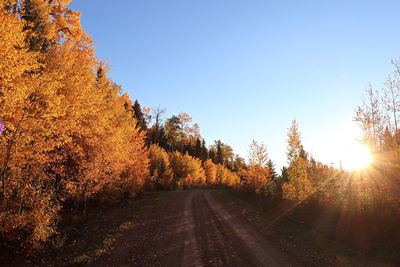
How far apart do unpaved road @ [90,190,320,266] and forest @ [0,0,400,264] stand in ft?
12.2

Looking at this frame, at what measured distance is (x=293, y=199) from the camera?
16.6 m

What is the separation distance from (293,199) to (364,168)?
5.68m

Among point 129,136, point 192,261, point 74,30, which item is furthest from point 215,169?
point 192,261

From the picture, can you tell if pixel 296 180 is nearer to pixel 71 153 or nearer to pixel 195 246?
pixel 195 246

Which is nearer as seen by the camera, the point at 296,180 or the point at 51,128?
the point at 51,128

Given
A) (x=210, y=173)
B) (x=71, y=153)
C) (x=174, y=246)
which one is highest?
(x=71, y=153)

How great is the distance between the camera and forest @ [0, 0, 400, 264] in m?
8.48

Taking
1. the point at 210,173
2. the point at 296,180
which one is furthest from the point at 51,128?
Answer: the point at 210,173

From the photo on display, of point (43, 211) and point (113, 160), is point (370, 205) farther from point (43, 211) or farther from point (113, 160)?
point (113, 160)

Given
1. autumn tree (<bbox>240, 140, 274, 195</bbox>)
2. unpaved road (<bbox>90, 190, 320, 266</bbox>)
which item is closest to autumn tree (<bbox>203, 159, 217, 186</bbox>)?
autumn tree (<bbox>240, 140, 274, 195</bbox>)

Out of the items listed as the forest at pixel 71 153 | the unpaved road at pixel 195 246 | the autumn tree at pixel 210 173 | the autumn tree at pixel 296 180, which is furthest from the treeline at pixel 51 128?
the autumn tree at pixel 210 173

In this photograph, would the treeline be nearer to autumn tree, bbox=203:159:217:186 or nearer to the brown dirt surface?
the brown dirt surface

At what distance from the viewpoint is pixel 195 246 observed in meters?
8.73

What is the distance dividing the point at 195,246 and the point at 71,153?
41.4ft
